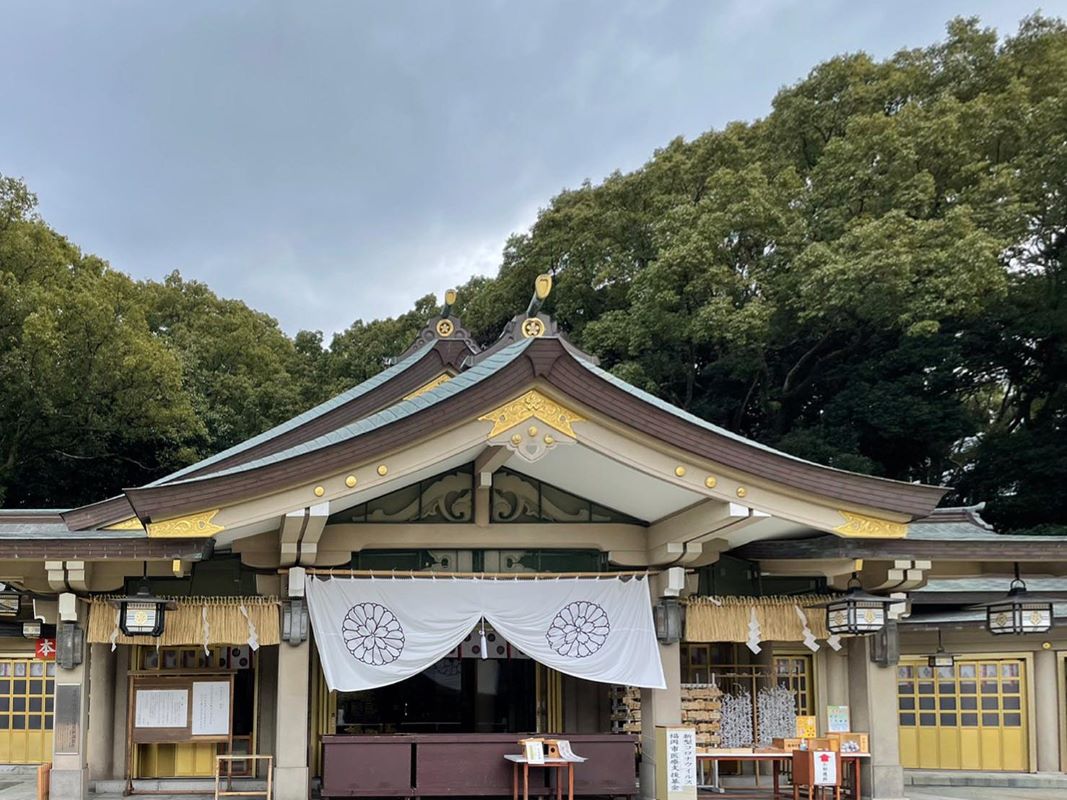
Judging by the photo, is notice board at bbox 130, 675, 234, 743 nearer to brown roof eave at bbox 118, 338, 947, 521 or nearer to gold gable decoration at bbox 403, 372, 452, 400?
brown roof eave at bbox 118, 338, 947, 521

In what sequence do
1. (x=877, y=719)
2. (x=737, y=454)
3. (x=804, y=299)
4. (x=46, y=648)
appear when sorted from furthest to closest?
(x=804, y=299) < (x=46, y=648) < (x=877, y=719) < (x=737, y=454)

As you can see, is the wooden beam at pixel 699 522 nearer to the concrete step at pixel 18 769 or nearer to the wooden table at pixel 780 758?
the wooden table at pixel 780 758

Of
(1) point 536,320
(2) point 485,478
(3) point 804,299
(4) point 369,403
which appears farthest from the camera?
(3) point 804,299

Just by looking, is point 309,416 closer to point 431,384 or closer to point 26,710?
point 431,384

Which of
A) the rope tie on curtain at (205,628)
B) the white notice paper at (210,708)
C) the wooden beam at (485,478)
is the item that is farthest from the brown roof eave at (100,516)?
the wooden beam at (485,478)

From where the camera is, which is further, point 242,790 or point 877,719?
point 877,719

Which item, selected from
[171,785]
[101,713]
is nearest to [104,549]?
[101,713]

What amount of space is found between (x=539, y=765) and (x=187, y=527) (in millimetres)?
4032

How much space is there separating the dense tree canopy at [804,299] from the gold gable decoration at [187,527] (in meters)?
15.5

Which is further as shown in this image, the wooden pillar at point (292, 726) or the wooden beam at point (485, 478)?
the wooden pillar at point (292, 726)

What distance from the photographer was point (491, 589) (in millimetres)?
10297

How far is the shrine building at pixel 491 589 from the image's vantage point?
29.3 ft

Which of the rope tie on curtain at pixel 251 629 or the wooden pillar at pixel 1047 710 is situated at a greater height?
the rope tie on curtain at pixel 251 629

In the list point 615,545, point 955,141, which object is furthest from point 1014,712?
point 955,141
